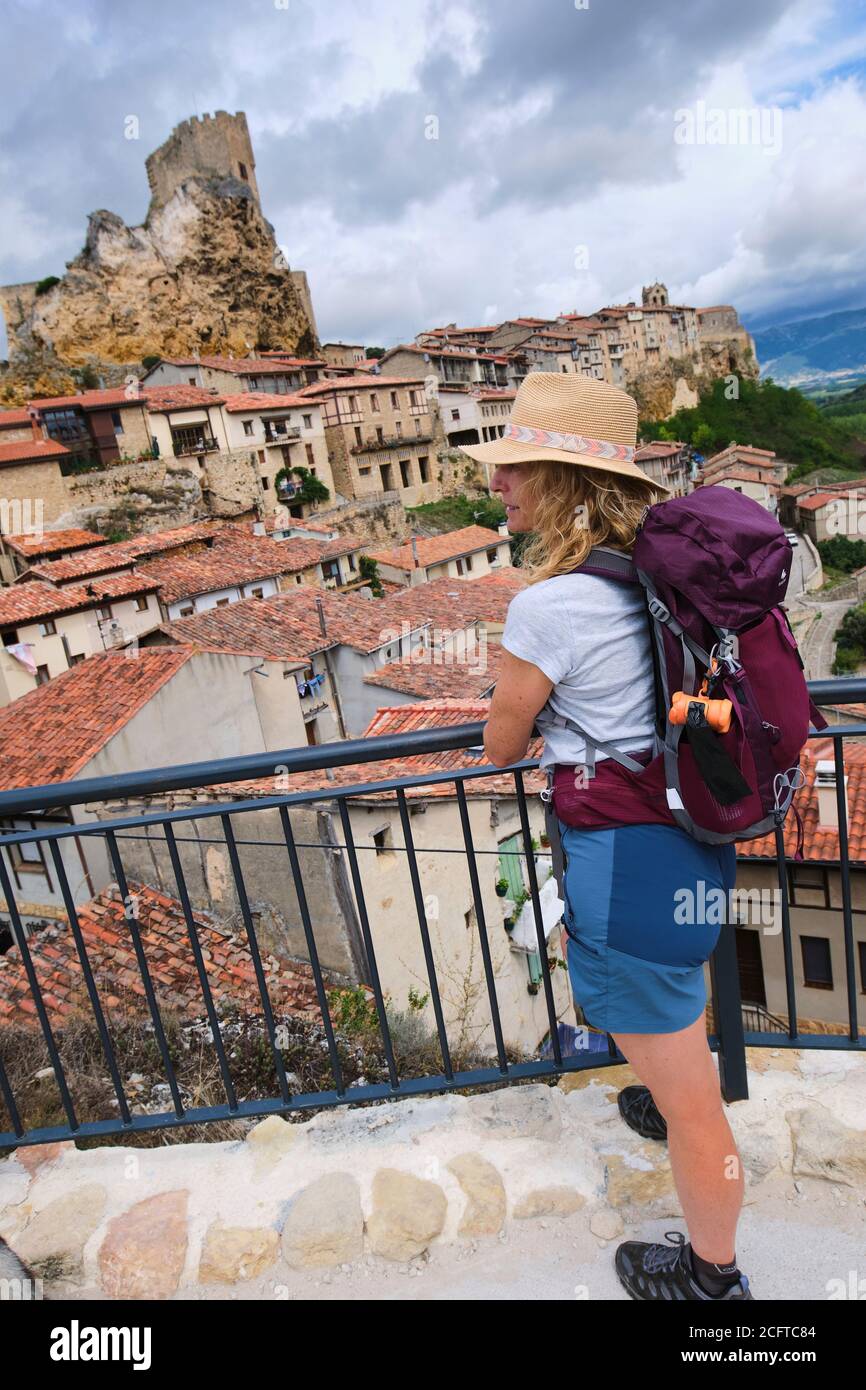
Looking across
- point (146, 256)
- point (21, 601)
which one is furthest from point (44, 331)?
point (21, 601)

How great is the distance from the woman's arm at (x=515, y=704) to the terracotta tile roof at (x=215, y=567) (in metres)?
26.3

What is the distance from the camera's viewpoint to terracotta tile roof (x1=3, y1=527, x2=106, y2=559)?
29.8 metres

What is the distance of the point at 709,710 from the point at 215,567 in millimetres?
28346

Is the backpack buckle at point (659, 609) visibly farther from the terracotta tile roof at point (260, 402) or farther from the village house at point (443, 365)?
the village house at point (443, 365)

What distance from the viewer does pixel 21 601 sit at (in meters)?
23.8

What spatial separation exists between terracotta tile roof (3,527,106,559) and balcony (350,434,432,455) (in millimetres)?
16739

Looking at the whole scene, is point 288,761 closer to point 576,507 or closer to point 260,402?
point 576,507

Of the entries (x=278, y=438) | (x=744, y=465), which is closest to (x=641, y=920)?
(x=278, y=438)

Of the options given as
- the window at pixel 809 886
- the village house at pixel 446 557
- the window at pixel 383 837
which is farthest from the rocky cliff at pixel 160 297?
the window at pixel 809 886

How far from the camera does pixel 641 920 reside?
1511 mm

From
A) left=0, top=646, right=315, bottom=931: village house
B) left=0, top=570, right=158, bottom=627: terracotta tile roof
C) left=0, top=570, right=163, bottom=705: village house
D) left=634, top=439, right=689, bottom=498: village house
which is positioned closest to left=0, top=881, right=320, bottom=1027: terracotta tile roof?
left=0, top=646, right=315, bottom=931: village house

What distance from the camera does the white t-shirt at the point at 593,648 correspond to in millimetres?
Result: 1460

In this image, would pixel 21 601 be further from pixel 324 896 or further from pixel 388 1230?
pixel 388 1230

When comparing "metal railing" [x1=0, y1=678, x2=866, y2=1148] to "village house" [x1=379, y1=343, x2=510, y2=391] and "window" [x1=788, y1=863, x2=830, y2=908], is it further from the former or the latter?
"village house" [x1=379, y1=343, x2=510, y2=391]
